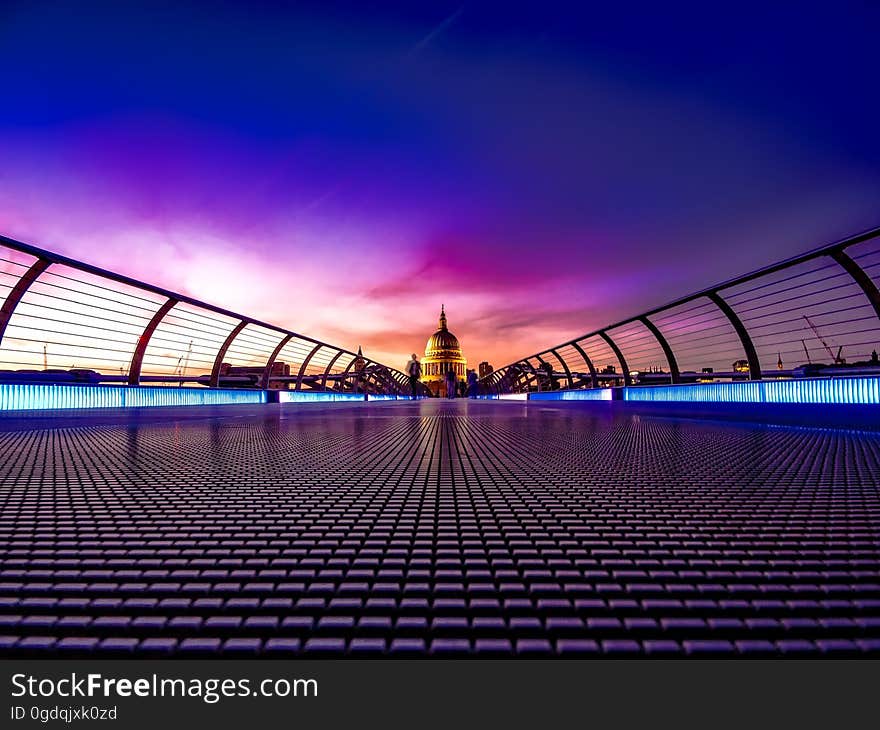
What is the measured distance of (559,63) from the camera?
895cm

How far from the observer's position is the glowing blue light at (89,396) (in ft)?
15.9

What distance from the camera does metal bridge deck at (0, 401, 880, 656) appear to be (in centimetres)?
58

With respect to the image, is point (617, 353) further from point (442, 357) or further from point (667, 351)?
point (442, 357)

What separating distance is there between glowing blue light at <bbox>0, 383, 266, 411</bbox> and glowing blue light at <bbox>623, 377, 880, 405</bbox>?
331 inches

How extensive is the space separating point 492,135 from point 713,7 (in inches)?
211

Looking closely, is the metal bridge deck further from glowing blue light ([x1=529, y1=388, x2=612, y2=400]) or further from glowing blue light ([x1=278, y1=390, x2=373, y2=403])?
glowing blue light ([x1=278, y1=390, x2=373, y2=403])

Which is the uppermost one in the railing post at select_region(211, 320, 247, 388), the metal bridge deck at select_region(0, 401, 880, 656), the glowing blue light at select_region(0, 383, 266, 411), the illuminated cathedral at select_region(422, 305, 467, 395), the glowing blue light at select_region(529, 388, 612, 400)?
the illuminated cathedral at select_region(422, 305, 467, 395)

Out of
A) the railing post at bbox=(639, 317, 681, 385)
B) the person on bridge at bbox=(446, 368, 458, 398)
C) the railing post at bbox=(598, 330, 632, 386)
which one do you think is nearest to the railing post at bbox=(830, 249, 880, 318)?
the railing post at bbox=(639, 317, 681, 385)

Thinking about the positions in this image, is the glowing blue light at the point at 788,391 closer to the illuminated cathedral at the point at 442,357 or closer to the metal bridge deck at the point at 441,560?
the metal bridge deck at the point at 441,560

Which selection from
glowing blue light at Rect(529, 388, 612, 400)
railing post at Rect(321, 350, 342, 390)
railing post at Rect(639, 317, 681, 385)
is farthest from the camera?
railing post at Rect(321, 350, 342, 390)

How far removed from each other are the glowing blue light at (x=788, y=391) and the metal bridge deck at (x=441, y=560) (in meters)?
3.18

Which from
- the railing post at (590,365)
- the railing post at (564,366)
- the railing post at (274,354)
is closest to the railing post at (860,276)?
the railing post at (590,365)

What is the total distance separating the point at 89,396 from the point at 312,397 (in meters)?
7.47
